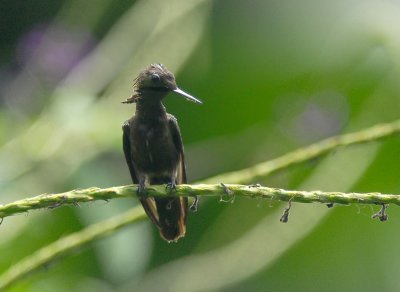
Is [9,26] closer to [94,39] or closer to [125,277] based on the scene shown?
[94,39]

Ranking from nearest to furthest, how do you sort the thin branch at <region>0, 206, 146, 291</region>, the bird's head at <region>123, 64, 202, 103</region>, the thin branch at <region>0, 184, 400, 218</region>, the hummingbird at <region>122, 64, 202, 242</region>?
the thin branch at <region>0, 184, 400, 218</region> < the thin branch at <region>0, 206, 146, 291</region> < the bird's head at <region>123, 64, 202, 103</region> < the hummingbird at <region>122, 64, 202, 242</region>

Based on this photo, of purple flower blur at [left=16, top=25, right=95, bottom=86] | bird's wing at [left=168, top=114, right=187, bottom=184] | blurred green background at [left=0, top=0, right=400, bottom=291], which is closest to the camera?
bird's wing at [left=168, top=114, right=187, bottom=184]

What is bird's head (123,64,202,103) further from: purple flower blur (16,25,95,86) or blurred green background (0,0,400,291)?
purple flower blur (16,25,95,86)

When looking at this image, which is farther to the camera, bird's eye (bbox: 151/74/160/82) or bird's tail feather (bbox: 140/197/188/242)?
bird's tail feather (bbox: 140/197/188/242)

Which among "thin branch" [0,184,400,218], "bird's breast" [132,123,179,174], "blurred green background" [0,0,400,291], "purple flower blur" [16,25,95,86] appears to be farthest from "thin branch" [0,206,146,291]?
"purple flower blur" [16,25,95,86]

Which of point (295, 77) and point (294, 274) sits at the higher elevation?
point (295, 77)

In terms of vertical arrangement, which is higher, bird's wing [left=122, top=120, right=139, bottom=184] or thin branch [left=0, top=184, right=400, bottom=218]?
bird's wing [left=122, top=120, right=139, bottom=184]

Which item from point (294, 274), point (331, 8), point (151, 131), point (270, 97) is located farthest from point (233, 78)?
point (151, 131)

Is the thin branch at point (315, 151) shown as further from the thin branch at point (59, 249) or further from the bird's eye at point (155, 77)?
the bird's eye at point (155, 77)
